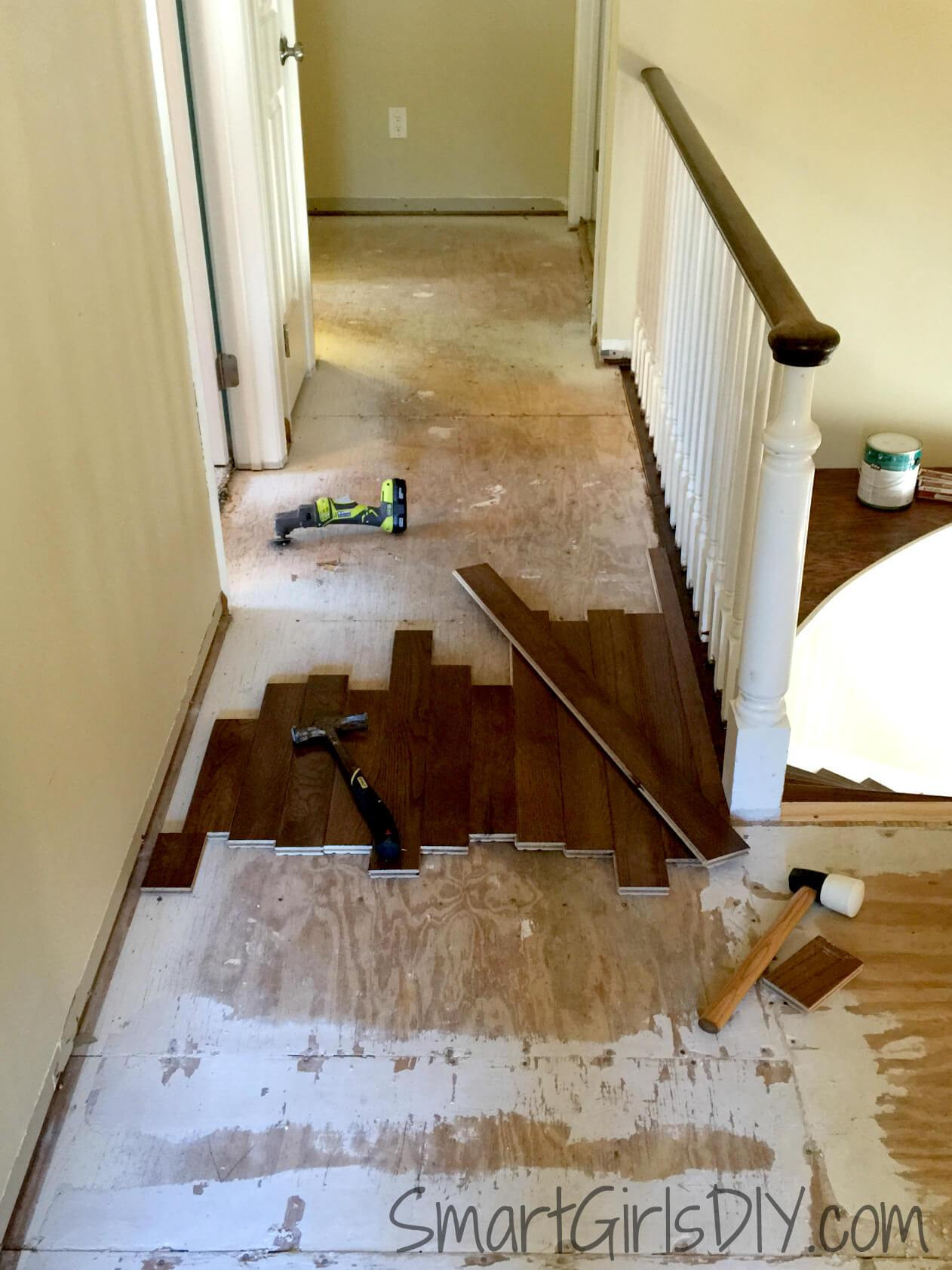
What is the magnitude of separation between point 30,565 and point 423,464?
1903 millimetres

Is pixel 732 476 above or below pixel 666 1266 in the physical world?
above

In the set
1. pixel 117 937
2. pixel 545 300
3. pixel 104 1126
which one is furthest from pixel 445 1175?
pixel 545 300

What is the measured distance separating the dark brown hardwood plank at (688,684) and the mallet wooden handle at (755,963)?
10.8 inches

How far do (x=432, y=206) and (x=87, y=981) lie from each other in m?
4.54

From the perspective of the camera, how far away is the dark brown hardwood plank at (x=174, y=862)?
1.98 meters

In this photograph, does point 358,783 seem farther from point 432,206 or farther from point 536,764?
point 432,206

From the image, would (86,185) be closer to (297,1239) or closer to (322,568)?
(322,568)

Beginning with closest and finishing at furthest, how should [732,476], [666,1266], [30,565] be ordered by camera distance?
[666,1266] < [30,565] < [732,476]

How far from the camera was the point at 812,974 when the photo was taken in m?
1.78

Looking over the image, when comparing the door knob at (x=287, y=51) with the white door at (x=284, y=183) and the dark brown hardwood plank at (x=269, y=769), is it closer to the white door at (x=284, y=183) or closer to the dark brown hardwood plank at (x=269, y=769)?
the white door at (x=284, y=183)

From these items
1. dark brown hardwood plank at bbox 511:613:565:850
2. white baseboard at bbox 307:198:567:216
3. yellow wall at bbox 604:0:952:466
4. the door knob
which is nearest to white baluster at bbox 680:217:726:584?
dark brown hardwood plank at bbox 511:613:565:850

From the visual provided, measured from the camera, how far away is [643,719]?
2.33m

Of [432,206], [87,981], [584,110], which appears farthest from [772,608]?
[432,206]

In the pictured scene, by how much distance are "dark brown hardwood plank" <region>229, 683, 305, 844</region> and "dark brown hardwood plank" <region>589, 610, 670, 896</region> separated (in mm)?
593
